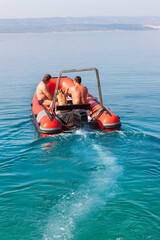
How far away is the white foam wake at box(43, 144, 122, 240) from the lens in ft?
13.1

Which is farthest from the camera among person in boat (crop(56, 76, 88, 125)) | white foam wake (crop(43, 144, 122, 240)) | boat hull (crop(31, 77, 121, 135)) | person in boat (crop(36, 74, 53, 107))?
person in boat (crop(36, 74, 53, 107))

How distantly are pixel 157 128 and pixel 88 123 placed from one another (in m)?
1.96

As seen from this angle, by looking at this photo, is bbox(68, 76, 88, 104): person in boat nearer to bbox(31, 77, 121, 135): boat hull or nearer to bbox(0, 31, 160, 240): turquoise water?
bbox(31, 77, 121, 135): boat hull

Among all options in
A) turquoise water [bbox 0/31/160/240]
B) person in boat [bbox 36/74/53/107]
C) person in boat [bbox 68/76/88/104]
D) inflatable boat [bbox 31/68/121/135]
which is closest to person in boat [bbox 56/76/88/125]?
person in boat [bbox 68/76/88/104]

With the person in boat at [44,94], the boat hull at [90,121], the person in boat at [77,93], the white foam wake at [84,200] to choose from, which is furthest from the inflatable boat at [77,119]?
the white foam wake at [84,200]

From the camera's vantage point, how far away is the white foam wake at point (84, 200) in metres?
4.00

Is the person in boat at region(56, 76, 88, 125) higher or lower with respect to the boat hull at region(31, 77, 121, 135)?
higher

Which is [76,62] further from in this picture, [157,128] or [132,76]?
[157,128]

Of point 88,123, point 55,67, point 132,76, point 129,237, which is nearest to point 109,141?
point 88,123

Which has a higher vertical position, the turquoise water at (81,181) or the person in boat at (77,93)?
the person in boat at (77,93)

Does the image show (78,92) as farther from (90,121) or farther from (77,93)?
(90,121)

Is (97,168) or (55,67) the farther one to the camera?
(55,67)

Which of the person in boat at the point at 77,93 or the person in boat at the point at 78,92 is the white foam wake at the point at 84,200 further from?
the person in boat at the point at 78,92

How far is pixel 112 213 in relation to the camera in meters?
4.34
